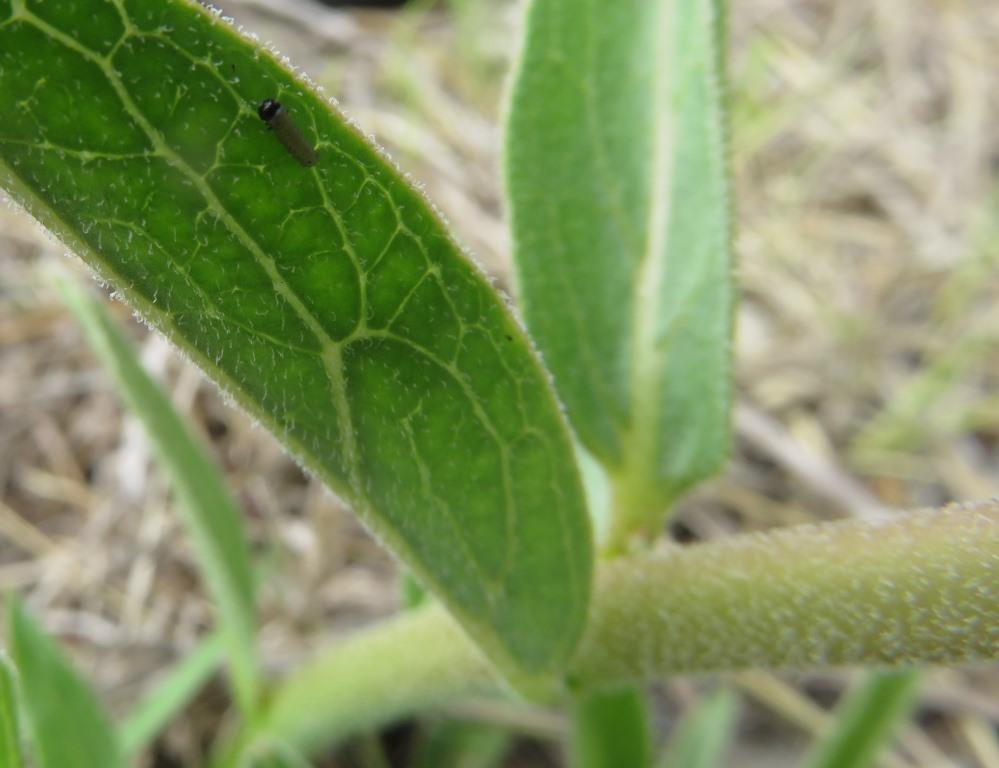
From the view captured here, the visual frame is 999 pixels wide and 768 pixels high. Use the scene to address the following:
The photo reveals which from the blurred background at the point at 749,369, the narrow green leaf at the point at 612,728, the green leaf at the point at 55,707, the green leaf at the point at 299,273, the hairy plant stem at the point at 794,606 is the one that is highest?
the green leaf at the point at 299,273

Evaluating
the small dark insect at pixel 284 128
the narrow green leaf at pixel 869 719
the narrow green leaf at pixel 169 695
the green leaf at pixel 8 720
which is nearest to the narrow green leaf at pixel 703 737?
the narrow green leaf at pixel 869 719

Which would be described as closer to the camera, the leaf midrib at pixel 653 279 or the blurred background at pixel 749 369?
the leaf midrib at pixel 653 279

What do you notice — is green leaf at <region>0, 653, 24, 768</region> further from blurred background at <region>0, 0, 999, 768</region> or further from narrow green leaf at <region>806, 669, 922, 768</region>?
narrow green leaf at <region>806, 669, 922, 768</region>

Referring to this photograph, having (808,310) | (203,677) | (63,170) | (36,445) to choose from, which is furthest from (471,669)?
(808,310)

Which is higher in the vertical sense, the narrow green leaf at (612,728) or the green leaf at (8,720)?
the green leaf at (8,720)

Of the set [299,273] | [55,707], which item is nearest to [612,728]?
[55,707]

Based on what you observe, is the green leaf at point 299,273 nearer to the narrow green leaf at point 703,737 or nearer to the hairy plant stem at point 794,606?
the hairy plant stem at point 794,606

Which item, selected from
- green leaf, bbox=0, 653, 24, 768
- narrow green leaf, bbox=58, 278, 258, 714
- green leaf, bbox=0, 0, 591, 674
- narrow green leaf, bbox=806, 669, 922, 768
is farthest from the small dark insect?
narrow green leaf, bbox=806, 669, 922, 768

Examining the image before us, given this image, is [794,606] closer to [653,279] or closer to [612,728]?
[653,279]
